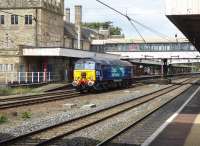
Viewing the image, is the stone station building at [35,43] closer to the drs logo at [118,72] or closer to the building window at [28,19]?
the building window at [28,19]

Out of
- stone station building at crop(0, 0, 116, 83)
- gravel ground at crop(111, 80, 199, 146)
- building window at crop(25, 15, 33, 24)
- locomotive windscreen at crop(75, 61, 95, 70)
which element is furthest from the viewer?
building window at crop(25, 15, 33, 24)

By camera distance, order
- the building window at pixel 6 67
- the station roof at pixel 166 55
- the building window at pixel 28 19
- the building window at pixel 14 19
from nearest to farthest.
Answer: the building window at pixel 6 67 < the building window at pixel 28 19 < the building window at pixel 14 19 < the station roof at pixel 166 55

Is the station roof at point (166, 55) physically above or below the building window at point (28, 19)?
below

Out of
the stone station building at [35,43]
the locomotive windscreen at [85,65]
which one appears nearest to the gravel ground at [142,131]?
the locomotive windscreen at [85,65]

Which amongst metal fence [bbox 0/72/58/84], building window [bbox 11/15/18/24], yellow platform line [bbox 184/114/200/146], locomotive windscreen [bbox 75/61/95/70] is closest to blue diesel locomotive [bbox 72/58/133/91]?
locomotive windscreen [bbox 75/61/95/70]

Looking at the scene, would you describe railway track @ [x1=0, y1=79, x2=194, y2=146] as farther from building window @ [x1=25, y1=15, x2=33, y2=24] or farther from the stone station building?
building window @ [x1=25, y1=15, x2=33, y2=24]

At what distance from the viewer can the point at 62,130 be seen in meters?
16.7

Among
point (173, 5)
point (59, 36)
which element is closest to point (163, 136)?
point (173, 5)

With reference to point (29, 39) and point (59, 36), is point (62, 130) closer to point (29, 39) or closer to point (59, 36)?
point (29, 39)

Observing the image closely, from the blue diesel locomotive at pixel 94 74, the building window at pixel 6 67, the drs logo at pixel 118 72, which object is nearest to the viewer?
the blue diesel locomotive at pixel 94 74

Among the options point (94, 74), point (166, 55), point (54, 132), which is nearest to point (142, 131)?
point (54, 132)

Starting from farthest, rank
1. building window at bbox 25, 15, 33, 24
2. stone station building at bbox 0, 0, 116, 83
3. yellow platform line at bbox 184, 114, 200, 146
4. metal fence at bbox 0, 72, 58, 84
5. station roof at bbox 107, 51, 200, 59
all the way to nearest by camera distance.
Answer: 1. station roof at bbox 107, 51, 200, 59
2. building window at bbox 25, 15, 33, 24
3. stone station building at bbox 0, 0, 116, 83
4. metal fence at bbox 0, 72, 58, 84
5. yellow platform line at bbox 184, 114, 200, 146

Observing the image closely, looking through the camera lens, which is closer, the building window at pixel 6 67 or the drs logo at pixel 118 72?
the drs logo at pixel 118 72

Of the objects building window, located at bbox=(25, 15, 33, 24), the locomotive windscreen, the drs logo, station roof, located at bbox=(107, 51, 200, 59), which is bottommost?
the drs logo
